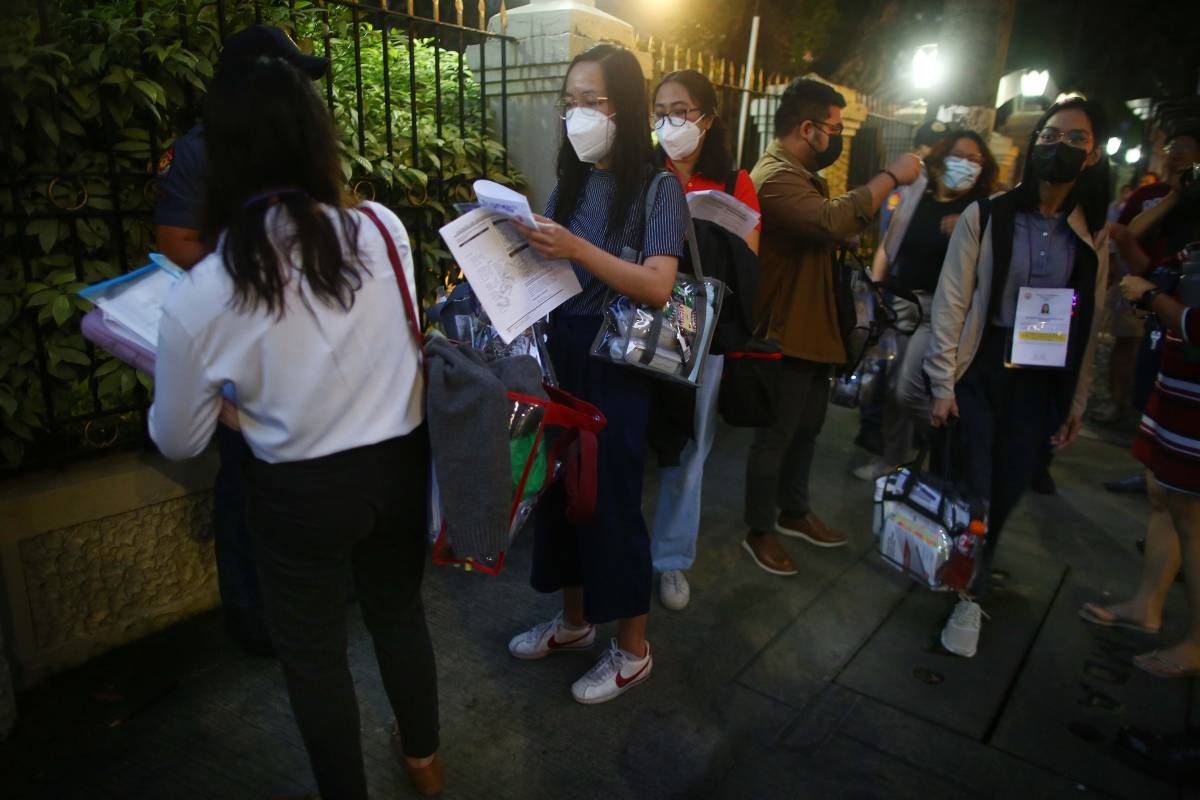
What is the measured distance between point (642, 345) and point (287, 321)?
1.12m

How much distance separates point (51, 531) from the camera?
279cm

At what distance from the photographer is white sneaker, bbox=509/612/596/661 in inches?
121

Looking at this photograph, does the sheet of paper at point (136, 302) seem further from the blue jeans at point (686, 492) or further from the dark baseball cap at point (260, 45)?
the blue jeans at point (686, 492)

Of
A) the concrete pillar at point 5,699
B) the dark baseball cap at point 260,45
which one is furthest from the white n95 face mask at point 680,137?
the concrete pillar at point 5,699

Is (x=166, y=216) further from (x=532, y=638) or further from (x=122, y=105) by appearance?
(x=532, y=638)

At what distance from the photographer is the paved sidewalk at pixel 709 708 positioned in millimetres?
2484

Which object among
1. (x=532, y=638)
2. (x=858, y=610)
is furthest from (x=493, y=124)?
(x=858, y=610)

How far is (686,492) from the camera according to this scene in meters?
3.33

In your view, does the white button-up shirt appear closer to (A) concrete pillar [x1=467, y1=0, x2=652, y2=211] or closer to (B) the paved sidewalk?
(B) the paved sidewalk

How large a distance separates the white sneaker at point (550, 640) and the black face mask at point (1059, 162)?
2.40m

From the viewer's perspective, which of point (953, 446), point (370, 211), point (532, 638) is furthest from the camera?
point (953, 446)

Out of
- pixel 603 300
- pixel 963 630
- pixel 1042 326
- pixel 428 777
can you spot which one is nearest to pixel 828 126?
pixel 1042 326

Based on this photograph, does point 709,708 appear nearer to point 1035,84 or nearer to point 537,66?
point 537,66

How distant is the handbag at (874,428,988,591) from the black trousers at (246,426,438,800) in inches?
80.2
